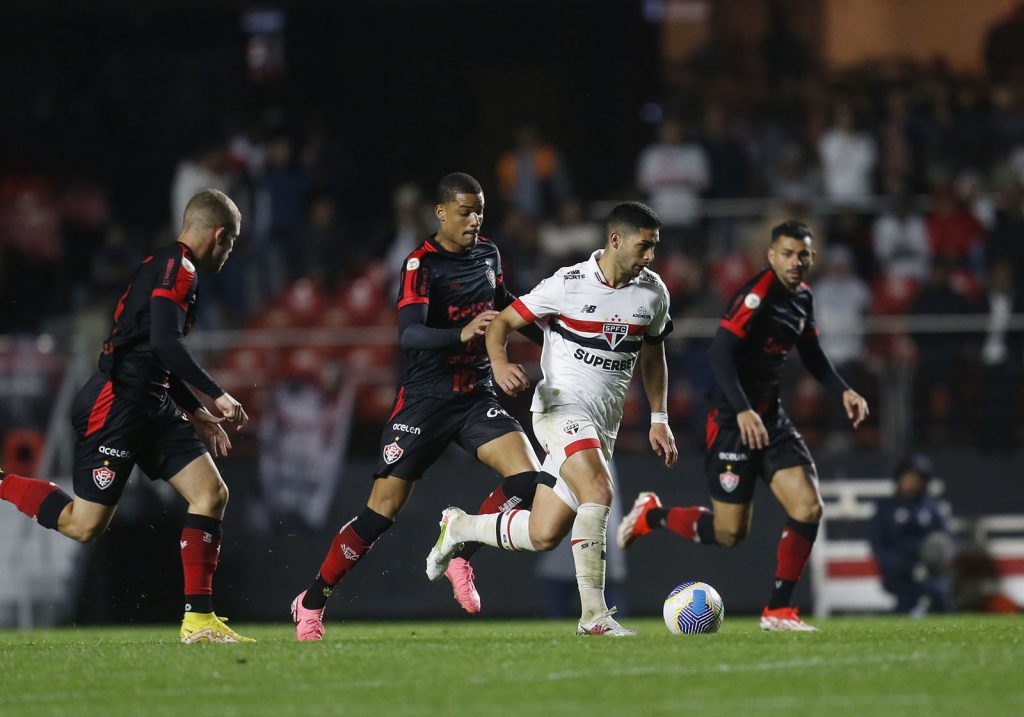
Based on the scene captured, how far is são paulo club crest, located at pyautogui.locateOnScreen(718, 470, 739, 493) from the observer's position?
10516 mm

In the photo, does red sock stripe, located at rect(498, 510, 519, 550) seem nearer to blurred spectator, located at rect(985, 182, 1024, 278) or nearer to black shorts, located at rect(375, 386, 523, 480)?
black shorts, located at rect(375, 386, 523, 480)

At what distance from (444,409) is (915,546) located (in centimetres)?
646

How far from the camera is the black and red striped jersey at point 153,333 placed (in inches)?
330

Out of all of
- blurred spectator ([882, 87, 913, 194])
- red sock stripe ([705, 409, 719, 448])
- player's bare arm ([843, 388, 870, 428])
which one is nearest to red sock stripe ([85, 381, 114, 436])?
red sock stripe ([705, 409, 719, 448])

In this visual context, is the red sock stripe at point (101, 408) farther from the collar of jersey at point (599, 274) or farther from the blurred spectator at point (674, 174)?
the blurred spectator at point (674, 174)

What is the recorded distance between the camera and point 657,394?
925 cm

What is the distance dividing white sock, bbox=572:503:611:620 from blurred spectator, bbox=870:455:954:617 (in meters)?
6.38

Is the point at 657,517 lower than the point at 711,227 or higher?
lower

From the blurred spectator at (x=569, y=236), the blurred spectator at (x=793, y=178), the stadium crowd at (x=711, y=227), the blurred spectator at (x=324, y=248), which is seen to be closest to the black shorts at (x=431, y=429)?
the stadium crowd at (x=711, y=227)

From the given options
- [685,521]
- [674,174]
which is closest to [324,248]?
[674,174]

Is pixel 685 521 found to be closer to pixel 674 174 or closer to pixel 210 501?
pixel 210 501

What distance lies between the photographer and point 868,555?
47.9 ft

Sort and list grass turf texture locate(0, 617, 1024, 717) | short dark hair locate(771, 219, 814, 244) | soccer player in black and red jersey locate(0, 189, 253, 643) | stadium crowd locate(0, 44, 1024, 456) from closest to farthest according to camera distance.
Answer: grass turf texture locate(0, 617, 1024, 717), soccer player in black and red jersey locate(0, 189, 253, 643), short dark hair locate(771, 219, 814, 244), stadium crowd locate(0, 44, 1024, 456)

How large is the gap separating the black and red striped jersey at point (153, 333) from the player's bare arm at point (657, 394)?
2259mm
